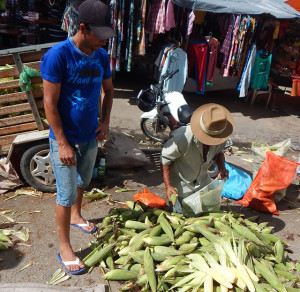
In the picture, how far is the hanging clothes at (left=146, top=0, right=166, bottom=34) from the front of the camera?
23.4 ft

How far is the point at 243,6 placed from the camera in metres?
7.91

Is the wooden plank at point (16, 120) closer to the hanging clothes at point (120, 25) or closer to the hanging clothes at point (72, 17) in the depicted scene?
the hanging clothes at point (72, 17)

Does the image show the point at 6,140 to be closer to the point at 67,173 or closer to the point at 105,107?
the point at 105,107

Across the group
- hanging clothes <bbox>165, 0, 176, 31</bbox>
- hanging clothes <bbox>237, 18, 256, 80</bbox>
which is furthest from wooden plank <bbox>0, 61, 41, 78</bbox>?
hanging clothes <bbox>237, 18, 256, 80</bbox>

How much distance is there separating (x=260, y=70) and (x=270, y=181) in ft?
18.0

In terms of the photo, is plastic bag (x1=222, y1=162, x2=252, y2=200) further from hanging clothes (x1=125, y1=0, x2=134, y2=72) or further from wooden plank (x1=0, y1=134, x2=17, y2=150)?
hanging clothes (x1=125, y1=0, x2=134, y2=72)

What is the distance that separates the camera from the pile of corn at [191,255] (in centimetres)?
263

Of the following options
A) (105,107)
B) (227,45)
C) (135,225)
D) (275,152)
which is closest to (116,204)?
(135,225)

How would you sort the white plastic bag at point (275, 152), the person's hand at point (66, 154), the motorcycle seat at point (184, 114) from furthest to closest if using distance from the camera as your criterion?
the motorcycle seat at point (184, 114)
the white plastic bag at point (275, 152)
the person's hand at point (66, 154)

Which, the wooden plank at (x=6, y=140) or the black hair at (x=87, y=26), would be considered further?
the wooden plank at (x=6, y=140)

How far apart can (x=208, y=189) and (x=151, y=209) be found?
0.72 metres

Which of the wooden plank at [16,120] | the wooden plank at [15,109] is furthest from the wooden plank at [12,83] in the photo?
the wooden plank at [16,120]

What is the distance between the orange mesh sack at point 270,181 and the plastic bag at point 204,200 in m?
1.12

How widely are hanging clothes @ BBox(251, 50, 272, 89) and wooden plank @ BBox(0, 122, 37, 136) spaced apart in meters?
6.63
